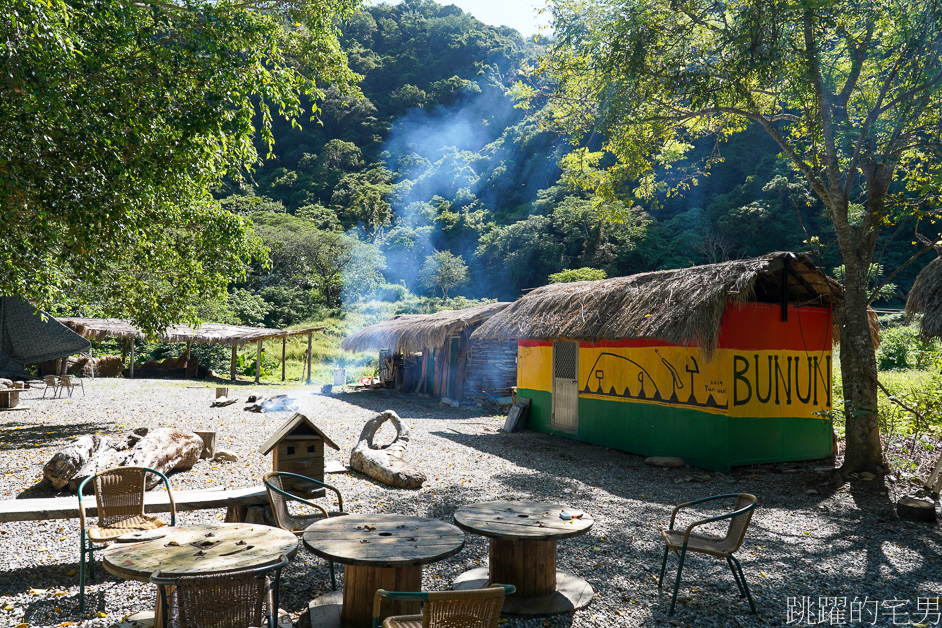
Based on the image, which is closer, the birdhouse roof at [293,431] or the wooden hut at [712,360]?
the birdhouse roof at [293,431]

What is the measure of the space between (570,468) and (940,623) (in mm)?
4659

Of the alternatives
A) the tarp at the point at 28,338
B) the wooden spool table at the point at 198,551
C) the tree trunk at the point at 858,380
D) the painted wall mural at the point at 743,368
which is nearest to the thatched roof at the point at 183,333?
the tarp at the point at 28,338

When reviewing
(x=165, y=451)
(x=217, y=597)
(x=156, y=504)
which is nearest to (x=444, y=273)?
(x=165, y=451)

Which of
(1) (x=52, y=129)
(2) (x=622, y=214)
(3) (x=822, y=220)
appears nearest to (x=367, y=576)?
(1) (x=52, y=129)

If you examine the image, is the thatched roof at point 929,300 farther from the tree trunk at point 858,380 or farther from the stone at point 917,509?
the stone at point 917,509

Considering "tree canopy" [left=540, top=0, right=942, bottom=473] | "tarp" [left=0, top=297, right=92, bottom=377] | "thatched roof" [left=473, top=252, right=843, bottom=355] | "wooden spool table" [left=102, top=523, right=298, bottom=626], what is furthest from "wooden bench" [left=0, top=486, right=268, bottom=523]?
"tarp" [left=0, top=297, right=92, bottom=377]

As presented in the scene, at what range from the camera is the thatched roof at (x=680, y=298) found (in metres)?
7.40

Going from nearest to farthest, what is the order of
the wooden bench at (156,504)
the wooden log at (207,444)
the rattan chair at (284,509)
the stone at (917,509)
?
the rattan chair at (284,509) < the wooden bench at (156,504) < the stone at (917,509) < the wooden log at (207,444)

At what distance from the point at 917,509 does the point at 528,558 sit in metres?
4.44

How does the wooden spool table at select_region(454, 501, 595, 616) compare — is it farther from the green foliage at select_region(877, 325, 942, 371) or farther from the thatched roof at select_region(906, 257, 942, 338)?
the green foliage at select_region(877, 325, 942, 371)

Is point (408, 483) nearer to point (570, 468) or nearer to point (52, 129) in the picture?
point (570, 468)

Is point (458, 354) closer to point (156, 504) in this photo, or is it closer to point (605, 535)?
point (605, 535)

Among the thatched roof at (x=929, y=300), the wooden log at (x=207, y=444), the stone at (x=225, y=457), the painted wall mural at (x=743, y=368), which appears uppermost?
the thatched roof at (x=929, y=300)

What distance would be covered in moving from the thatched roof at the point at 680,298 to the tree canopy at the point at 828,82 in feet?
3.00
